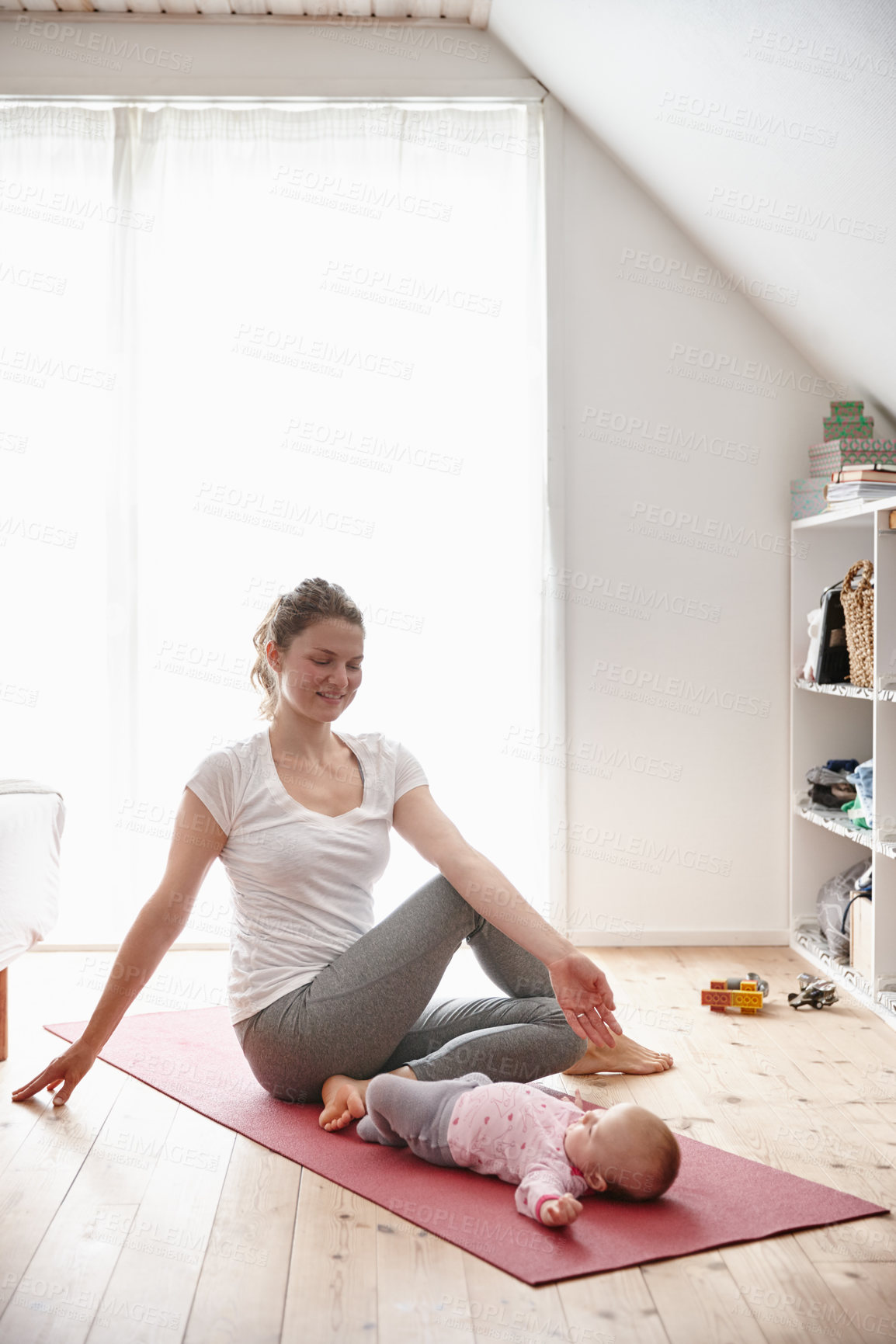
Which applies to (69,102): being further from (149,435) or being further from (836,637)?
(836,637)

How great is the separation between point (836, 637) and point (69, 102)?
2648mm

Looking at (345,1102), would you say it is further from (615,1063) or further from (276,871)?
(615,1063)

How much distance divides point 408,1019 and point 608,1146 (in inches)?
19.0

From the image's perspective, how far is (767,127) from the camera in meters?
2.63

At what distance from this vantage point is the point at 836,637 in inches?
126

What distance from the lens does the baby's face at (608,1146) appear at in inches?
65.7

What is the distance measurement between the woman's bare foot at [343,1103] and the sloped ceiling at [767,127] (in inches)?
76.7

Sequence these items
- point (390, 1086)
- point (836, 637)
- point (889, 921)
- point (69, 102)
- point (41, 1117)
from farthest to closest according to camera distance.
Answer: point (69, 102) → point (836, 637) → point (889, 921) → point (41, 1117) → point (390, 1086)

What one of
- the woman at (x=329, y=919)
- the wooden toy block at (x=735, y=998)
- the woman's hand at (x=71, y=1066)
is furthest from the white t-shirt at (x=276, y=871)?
the wooden toy block at (x=735, y=998)

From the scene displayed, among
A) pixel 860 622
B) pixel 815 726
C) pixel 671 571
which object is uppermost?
pixel 671 571

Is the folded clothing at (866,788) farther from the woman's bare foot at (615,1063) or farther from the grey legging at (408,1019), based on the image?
the grey legging at (408,1019)

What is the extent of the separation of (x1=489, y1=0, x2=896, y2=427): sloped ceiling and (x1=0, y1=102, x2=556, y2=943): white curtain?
0.38 m

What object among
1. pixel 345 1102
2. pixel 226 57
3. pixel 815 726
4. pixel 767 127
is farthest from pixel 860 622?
pixel 226 57

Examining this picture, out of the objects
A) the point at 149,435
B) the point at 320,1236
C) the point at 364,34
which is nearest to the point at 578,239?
the point at 364,34
